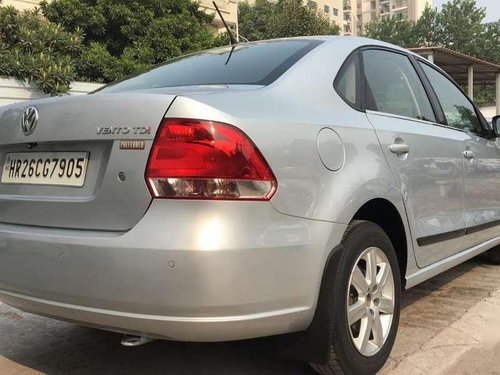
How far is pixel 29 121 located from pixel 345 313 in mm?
1620

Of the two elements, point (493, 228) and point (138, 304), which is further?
point (493, 228)

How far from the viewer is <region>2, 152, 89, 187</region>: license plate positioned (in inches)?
92.1

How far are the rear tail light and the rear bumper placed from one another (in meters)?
0.05

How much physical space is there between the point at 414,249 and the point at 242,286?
1.36 m

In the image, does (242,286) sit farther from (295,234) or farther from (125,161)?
(125,161)

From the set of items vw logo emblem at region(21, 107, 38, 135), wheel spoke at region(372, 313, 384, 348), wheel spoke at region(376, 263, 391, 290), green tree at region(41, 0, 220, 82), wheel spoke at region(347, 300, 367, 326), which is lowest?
wheel spoke at region(372, 313, 384, 348)

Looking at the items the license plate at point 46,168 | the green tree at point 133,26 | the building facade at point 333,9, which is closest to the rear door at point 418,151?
the license plate at point 46,168

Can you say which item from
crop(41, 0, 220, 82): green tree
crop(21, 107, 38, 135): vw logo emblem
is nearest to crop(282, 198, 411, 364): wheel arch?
crop(21, 107, 38, 135): vw logo emblem

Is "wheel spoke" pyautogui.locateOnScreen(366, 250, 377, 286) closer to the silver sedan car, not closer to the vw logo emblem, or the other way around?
the silver sedan car

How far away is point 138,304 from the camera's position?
2.09 metres

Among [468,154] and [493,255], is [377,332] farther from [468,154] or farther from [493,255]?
[493,255]

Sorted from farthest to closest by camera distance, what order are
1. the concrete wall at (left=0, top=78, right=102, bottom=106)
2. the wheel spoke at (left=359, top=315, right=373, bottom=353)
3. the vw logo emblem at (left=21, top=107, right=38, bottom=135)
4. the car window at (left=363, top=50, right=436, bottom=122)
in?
the concrete wall at (left=0, top=78, right=102, bottom=106)
the car window at (left=363, top=50, right=436, bottom=122)
the wheel spoke at (left=359, top=315, right=373, bottom=353)
the vw logo emblem at (left=21, top=107, right=38, bottom=135)

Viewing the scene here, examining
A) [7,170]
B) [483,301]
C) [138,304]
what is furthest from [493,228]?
[7,170]

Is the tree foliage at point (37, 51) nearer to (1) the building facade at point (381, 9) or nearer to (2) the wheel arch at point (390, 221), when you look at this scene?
(2) the wheel arch at point (390, 221)
